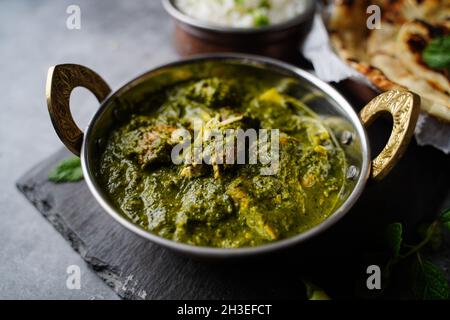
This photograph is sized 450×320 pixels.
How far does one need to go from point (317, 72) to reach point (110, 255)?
6.64 feet

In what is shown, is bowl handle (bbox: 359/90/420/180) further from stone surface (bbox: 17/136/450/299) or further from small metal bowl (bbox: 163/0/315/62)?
small metal bowl (bbox: 163/0/315/62)

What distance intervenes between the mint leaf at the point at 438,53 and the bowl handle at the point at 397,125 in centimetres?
89

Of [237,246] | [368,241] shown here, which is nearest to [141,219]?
[237,246]

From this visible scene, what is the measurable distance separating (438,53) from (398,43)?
0.33 meters

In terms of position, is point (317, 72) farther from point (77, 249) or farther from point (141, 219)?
point (77, 249)

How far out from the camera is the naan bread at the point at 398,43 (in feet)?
9.47

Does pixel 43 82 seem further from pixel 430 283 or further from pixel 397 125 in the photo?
pixel 430 283

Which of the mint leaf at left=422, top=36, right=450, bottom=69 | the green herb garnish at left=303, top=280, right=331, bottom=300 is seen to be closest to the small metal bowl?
the mint leaf at left=422, top=36, right=450, bottom=69

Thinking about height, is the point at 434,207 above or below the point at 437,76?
below

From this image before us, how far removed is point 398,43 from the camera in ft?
Result: 10.5

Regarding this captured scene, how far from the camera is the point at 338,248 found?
8.48 ft

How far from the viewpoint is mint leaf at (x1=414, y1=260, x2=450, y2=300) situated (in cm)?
231

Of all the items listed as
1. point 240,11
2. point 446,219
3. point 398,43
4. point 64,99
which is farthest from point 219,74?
point 446,219
